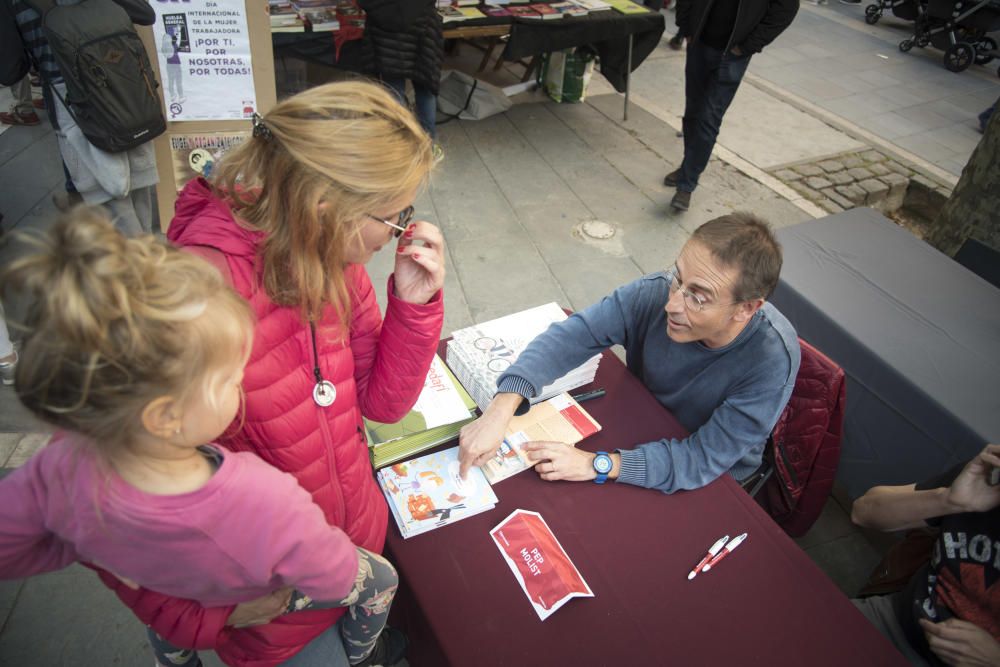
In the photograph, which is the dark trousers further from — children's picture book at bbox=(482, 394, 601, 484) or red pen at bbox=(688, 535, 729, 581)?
red pen at bbox=(688, 535, 729, 581)

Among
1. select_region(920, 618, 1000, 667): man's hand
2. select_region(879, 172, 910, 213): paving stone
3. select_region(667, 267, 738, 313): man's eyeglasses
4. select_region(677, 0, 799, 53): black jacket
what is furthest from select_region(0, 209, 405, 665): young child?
select_region(879, 172, 910, 213): paving stone

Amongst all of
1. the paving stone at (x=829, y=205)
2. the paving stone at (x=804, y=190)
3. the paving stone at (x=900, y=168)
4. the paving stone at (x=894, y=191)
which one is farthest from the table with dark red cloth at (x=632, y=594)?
the paving stone at (x=900, y=168)

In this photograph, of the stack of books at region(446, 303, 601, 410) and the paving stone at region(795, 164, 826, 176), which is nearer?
the stack of books at region(446, 303, 601, 410)

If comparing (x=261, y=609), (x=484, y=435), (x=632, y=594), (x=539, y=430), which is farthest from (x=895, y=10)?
(x=261, y=609)

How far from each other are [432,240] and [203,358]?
612 millimetres

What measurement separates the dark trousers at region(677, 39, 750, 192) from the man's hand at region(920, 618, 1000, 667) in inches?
140

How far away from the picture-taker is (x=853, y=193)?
529 centimetres

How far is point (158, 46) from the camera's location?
297cm

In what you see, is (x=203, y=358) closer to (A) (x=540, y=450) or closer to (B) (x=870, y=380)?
(A) (x=540, y=450)

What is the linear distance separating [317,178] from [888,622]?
6.68 ft

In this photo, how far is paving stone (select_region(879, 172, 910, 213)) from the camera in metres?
5.49

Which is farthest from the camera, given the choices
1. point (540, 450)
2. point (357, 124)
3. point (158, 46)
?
point (158, 46)

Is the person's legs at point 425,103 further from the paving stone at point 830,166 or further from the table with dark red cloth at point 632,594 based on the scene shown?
the paving stone at point 830,166

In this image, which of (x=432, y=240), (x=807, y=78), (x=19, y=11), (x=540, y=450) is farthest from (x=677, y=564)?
(x=807, y=78)
